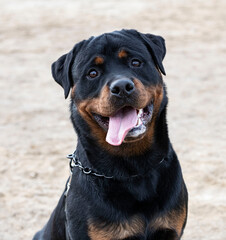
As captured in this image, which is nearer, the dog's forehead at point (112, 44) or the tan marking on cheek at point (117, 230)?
the tan marking on cheek at point (117, 230)

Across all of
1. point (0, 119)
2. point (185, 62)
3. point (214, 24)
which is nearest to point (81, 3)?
point (214, 24)

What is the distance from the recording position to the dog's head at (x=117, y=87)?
331 centimetres

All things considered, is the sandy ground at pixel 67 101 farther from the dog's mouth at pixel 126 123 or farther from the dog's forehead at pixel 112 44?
the dog's forehead at pixel 112 44

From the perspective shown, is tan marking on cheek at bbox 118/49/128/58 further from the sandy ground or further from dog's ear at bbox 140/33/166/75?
the sandy ground

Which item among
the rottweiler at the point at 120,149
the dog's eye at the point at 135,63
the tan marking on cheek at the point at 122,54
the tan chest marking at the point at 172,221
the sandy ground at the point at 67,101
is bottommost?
the sandy ground at the point at 67,101

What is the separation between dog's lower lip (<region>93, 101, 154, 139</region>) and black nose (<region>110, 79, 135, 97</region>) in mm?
186

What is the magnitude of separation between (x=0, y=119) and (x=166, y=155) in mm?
4128

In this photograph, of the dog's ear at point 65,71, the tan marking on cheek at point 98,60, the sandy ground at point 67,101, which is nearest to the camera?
the tan marking on cheek at point 98,60

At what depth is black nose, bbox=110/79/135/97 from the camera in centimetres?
326

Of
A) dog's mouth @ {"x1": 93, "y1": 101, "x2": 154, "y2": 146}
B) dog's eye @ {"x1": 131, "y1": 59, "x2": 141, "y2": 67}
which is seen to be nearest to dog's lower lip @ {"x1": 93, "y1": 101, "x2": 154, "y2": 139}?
dog's mouth @ {"x1": 93, "y1": 101, "x2": 154, "y2": 146}

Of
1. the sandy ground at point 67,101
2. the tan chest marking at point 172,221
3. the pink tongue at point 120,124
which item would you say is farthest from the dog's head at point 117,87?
the sandy ground at point 67,101

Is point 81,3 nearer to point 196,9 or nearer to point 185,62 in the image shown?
point 196,9

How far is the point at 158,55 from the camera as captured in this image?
3.64 metres

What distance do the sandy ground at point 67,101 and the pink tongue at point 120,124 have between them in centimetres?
156
